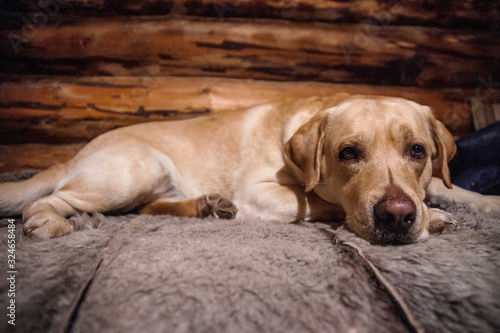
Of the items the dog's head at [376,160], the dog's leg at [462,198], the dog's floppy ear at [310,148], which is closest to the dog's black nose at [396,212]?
the dog's head at [376,160]

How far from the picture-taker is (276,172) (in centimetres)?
223

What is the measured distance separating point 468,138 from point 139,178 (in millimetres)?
3097

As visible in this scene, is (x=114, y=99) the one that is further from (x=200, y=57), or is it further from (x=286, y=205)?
(x=286, y=205)

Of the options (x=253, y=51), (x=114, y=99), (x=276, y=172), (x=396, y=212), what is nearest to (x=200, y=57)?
(x=253, y=51)

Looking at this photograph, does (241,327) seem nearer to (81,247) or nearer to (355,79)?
(81,247)

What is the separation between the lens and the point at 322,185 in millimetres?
1921

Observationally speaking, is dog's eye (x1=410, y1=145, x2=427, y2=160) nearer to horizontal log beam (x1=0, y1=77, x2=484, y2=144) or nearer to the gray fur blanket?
the gray fur blanket

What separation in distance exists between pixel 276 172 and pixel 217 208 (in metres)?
0.57

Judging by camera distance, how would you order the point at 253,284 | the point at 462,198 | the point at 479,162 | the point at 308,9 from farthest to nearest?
the point at 308,9 → the point at 479,162 → the point at 462,198 → the point at 253,284

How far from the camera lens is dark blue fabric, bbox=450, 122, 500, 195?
Answer: 244 cm

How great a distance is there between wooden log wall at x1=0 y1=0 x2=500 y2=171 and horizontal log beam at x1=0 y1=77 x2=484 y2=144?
1 cm

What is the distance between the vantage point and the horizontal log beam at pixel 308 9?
294 centimetres

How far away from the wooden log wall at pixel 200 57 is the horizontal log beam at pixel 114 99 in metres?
0.01

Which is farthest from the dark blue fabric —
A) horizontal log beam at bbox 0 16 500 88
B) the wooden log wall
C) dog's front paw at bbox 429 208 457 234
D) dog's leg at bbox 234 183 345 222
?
dog's leg at bbox 234 183 345 222
